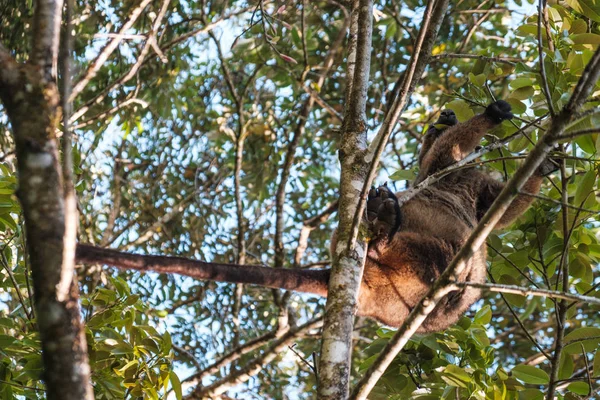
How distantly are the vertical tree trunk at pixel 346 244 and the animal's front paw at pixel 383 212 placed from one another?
2.98 feet

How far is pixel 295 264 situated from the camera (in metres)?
7.39

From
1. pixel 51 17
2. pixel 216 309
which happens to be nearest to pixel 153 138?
pixel 216 309

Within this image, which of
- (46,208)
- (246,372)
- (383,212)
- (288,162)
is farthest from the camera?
(288,162)

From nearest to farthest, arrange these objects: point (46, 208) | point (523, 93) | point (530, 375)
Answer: point (46, 208), point (530, 375), point (523, 93)

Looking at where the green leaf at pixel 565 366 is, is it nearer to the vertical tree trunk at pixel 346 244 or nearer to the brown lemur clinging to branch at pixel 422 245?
the brown lemur clinging to branch at pixel 422 245

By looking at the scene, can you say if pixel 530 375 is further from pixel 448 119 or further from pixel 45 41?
pixel 45 41

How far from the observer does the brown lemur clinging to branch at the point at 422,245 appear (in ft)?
15.1

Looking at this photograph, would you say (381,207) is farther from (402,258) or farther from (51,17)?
(51,17)

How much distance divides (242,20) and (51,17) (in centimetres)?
736

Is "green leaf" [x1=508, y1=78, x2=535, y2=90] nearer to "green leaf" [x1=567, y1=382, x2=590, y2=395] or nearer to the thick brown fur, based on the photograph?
the thick brown fur

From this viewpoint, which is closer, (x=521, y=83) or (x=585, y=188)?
(x=585, y=188)

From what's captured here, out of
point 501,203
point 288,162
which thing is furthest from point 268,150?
point 501,203

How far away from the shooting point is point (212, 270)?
148 inches

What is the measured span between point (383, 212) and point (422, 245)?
59cm
